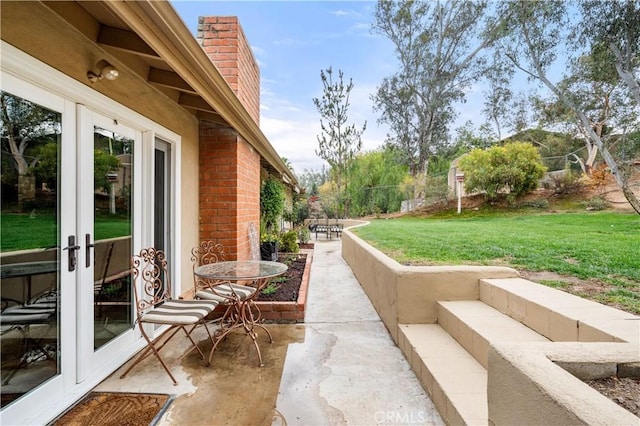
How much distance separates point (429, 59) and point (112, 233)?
2041 cm

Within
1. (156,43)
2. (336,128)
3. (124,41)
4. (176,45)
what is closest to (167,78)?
(124,41)

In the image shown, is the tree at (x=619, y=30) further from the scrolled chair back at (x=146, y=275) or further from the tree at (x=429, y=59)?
the scrolled chair back at (x=146, y=275)

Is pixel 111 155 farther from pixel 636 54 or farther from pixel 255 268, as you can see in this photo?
pixel 636 54

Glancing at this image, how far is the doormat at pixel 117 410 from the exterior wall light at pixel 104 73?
2316 millimetres

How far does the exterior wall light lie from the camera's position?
7.43 ft

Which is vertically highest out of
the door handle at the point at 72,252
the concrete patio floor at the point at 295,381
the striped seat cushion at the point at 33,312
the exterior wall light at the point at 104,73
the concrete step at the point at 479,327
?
the exterior wall light at the point at 104,73

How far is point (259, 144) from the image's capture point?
16.6ft

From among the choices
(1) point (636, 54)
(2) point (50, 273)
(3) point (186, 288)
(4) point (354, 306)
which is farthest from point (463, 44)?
(2) point (50, 273)

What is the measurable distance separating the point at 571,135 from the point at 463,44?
9.33 metres

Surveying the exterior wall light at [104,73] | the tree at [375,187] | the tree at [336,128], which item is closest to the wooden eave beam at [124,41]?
the exterior wall light at [104,73]

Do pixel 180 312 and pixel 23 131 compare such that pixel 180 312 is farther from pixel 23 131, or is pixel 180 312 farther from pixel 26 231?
pixel 23 131

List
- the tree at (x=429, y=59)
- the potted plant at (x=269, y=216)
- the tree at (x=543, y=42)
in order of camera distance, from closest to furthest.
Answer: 1. the potted plant at (x=269, y=216)
2. the tree at (x=543, y=42)
3. the tree at (x=429, y=59)

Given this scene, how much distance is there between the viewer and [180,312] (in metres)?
2.59
